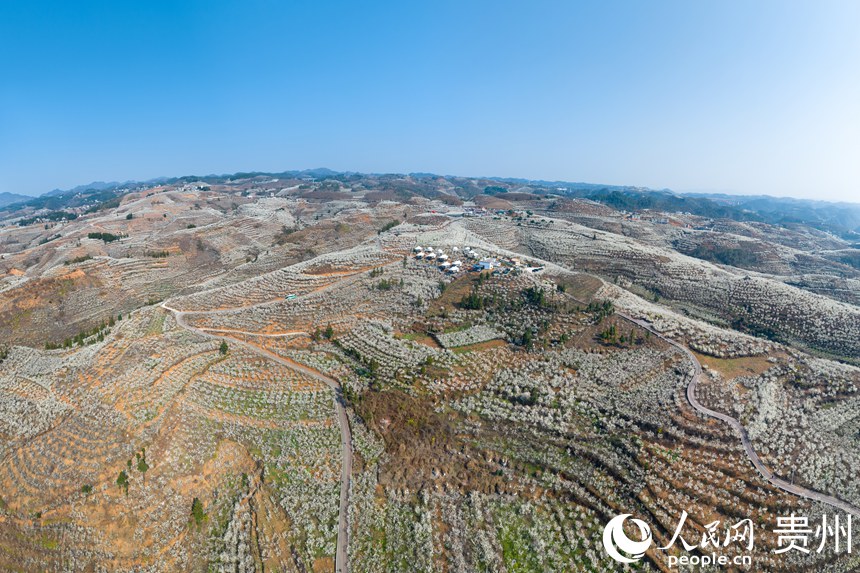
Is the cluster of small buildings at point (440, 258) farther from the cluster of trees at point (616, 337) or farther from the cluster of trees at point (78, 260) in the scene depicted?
the cluster of trees at point (78, 260)

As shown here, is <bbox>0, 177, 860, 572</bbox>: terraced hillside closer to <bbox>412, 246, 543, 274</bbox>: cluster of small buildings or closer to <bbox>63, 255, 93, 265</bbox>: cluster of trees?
<bbox>412, 246, 543, 274</bbox>: cluster of small buildings

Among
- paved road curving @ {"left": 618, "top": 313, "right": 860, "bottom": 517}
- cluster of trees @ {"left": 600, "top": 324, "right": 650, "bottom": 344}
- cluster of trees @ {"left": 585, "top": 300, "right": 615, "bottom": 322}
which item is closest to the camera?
paved road curving @ {"left": 618, "top": 313, "right": 860, "bottom": 517}

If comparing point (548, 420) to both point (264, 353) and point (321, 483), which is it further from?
point (264, 353)

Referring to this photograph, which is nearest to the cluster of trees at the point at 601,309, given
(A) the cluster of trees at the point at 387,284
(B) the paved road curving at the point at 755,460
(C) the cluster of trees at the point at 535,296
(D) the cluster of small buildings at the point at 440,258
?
(C) the cluster of trees at the point at 535,296

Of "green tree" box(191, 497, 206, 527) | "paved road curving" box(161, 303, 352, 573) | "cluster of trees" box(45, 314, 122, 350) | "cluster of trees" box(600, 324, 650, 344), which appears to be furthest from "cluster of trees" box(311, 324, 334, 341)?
"cluster of trees" box(600, 324, 650, 344)

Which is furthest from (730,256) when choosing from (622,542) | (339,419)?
(339,419)

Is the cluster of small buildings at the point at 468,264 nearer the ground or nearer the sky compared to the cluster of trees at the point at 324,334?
nearer the sky
